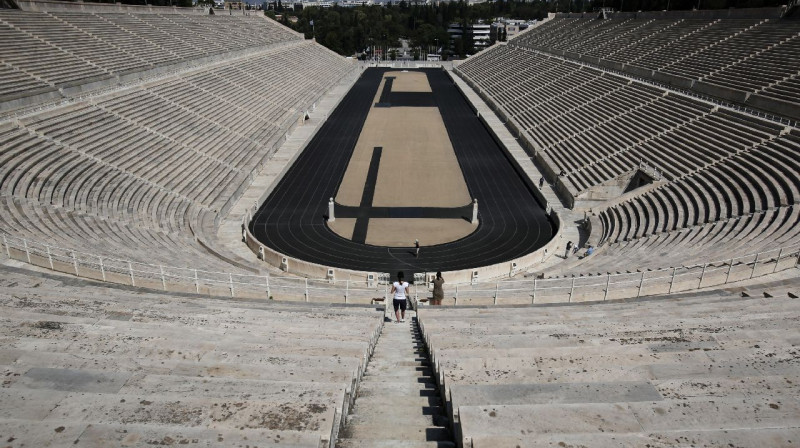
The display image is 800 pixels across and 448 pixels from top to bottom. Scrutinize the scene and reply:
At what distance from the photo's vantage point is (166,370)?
6305mm

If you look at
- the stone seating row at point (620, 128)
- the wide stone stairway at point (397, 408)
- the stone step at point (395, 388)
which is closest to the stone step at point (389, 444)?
the wide stone stairway at point (397, 408)

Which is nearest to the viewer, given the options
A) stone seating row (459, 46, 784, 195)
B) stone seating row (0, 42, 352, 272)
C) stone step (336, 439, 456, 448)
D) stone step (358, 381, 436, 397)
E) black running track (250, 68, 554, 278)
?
stone step (336, 439, 456, 448)

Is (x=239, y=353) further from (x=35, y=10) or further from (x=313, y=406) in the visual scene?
(x=35, y=10)

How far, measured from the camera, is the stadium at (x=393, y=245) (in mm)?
5348

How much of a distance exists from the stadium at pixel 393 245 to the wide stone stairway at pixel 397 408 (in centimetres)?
4

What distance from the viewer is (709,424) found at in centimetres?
490

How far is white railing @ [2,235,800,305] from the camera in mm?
11828

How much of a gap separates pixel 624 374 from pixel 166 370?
222 inches

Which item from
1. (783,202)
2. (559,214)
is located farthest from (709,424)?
(559,214)

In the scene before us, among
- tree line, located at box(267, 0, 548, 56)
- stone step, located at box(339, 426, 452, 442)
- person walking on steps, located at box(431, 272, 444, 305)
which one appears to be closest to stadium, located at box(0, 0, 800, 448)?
stone step, located at box(339, 426, 452, 442)

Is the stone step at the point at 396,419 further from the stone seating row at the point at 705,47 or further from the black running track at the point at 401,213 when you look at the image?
the stone seating row at the point at 705,47

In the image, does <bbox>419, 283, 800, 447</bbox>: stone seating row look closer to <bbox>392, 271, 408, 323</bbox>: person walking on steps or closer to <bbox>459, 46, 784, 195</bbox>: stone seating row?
<bbox>392, 271, 408, 323</bbox>: person walking on steps

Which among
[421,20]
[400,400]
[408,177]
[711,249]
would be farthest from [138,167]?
[421,20]

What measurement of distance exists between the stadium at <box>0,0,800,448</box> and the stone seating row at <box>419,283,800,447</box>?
1.5 inches
